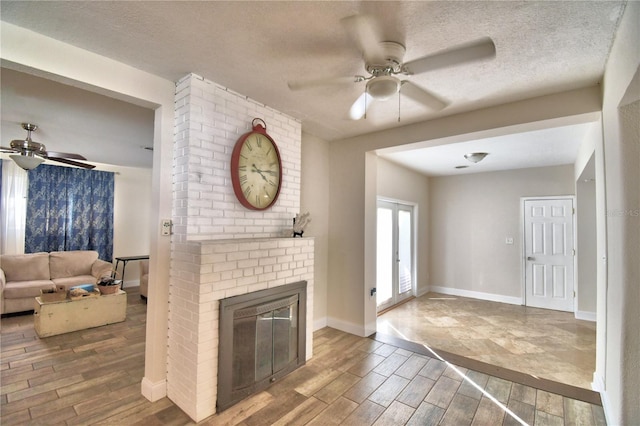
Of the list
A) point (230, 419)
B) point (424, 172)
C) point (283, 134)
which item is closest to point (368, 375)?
point (230, 419)

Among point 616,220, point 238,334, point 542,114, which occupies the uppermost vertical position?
point 542,114

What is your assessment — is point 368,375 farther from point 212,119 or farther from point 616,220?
point 212,119

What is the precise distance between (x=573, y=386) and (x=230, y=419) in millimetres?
2876

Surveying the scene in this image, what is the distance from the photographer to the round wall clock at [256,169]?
2.50m

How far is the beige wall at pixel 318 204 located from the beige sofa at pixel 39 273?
12.2 feet

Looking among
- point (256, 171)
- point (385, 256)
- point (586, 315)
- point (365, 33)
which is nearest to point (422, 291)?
point (385, 256)

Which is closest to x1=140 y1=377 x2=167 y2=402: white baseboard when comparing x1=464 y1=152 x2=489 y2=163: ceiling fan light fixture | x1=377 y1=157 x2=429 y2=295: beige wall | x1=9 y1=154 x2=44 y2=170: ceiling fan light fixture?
x1=9 y1=154 x2=44 y2=170: ceiling fan light fixture

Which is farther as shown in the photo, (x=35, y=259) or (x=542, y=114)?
(x=35, y=259)

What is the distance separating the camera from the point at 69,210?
5254mm

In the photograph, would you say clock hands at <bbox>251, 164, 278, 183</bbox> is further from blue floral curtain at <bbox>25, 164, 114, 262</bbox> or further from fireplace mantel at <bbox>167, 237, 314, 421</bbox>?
blue floral curtain at <bbox>25, 164, 114, 262</bbox>

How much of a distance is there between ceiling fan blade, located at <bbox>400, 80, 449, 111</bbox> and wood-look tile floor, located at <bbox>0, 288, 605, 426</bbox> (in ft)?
7.33

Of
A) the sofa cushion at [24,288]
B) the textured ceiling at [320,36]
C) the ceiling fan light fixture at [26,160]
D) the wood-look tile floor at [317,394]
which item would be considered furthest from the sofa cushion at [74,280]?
the textured ceiling at [320,36]

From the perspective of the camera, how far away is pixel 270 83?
93.2 inches

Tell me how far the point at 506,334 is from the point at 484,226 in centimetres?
244
